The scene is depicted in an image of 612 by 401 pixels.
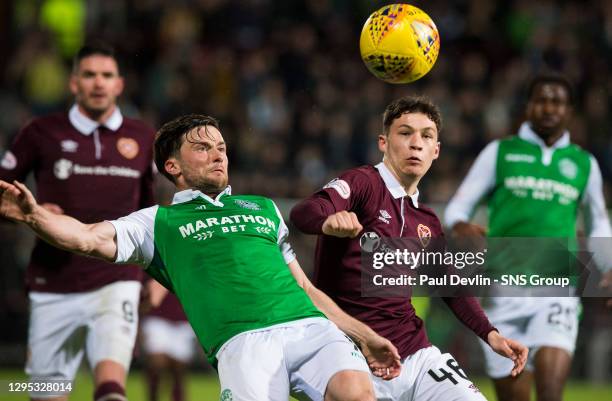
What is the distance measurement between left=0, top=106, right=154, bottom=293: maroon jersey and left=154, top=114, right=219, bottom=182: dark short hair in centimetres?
145

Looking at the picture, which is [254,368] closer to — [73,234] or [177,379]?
[73,234]

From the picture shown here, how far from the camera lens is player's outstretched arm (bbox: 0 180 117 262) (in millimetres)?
4436

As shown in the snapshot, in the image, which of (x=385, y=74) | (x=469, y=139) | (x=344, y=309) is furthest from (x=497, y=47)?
(x=344, y=309)

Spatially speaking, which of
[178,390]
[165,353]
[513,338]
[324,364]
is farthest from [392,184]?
[165,353]

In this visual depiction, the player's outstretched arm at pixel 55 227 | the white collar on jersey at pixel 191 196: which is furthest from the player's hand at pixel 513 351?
the player's outstretched arm at pixel 55 227

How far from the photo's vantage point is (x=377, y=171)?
5.62 metres

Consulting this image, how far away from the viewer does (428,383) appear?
17.0 feet

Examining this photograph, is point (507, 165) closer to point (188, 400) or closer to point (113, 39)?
point (188, 400)

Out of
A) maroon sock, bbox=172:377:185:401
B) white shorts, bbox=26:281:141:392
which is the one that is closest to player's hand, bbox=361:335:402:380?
white shorts, bbox=26:281:141:392

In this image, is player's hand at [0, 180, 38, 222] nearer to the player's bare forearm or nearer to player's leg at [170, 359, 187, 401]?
the player's bare forearm

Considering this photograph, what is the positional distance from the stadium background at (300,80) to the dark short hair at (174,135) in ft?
20.1

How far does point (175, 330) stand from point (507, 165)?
3.37m

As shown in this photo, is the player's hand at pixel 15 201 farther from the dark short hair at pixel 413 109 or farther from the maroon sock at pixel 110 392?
the dark short hair at pixel 413 109

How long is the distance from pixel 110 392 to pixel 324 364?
1874 mm
